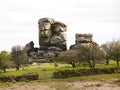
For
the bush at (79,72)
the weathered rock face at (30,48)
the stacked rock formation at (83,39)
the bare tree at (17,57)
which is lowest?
the bush at (79,72)

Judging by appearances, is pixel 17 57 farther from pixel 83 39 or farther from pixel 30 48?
pixel 30 48

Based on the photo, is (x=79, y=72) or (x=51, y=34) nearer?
(x=79, y=72)

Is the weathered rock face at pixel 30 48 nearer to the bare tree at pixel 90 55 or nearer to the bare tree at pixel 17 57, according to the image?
the bare tree at pixel 17 57

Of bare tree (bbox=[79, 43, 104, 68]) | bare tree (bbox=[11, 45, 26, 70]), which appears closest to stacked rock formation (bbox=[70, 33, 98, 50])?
bare tree (bbox=[11, 45, 26, 70])

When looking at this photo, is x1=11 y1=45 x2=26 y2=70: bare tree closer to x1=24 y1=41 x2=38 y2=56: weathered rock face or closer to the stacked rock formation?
x1=24 y1=41 x2=38 y2=56: weathered rock face

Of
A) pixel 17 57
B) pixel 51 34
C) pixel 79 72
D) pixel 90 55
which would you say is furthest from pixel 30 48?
pixel 79 72

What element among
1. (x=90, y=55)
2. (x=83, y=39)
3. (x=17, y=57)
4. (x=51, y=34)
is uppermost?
(x=51, y=34)

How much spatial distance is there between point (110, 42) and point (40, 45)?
4609 centimetres

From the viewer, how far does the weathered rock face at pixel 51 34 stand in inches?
6608

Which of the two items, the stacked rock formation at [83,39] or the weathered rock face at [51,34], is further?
the weathered rock face at [51,34]

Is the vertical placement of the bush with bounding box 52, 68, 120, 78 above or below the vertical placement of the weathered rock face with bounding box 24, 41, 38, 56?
below

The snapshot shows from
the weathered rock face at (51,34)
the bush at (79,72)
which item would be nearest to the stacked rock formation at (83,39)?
the weathered rock face at (51,34)

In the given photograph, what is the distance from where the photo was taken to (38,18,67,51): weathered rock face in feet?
551

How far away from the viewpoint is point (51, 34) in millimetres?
174125
